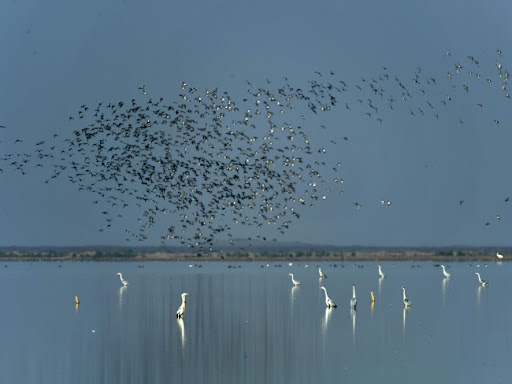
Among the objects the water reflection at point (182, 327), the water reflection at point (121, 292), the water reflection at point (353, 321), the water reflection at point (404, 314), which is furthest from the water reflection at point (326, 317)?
the water reflection at point (121, 292)

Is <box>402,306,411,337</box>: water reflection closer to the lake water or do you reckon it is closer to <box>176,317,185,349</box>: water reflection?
the lake water

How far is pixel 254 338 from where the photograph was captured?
169ft

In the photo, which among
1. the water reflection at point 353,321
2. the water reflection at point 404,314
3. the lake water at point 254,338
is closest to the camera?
the lake water at point 254,338

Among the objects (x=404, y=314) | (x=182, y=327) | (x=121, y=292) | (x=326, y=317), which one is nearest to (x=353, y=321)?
(x=326, y=317)

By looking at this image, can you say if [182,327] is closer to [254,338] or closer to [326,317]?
[254,338]

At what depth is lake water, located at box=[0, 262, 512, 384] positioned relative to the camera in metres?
41.6

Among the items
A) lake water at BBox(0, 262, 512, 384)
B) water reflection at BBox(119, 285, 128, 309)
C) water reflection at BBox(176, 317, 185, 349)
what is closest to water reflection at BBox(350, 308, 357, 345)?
lake water at BBox(0, 262, 512, 384)

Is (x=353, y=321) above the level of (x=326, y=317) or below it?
below

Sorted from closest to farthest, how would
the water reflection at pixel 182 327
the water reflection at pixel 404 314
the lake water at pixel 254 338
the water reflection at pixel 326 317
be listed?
1. the lake water at pixel 254 338
2. the water reflection at pixel 182 327
3. the water reflection at pixel 326 317
4. the water reflection at pixel 404 314

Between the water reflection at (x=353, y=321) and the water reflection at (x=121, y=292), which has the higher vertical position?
the water reflection at (x=121, y=292)

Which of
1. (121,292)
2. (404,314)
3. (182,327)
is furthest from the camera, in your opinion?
(121,292)

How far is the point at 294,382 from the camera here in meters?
39.9

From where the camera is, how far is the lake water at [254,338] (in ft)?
136

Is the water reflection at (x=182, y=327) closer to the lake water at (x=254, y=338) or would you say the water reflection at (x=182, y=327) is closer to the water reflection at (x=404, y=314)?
the lake water at (x=254, y=338)
